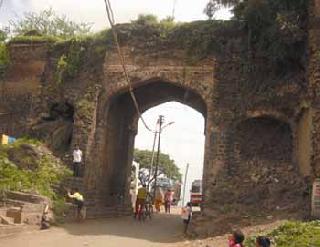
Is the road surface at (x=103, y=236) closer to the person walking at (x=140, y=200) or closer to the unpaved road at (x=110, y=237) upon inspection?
the unpaved road at (x=110, y=237)

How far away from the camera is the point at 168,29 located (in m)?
18.2

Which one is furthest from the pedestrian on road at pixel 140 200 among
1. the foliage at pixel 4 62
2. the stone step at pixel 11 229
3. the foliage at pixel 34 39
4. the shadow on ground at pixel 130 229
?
the foliage at pixel 4 62

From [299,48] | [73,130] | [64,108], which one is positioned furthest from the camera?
[64,108]

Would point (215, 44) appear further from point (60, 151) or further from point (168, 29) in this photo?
point (60, 151)

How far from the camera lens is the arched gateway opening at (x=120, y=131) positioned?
1790cm

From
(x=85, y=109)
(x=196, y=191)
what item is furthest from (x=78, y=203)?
(x=196, y=191)

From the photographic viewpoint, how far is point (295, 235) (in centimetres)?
1010

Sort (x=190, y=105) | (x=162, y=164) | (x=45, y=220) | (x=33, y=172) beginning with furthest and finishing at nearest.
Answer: (x=162, y=164) → (x=190, y=105) → (x=33, y=172) → (x=45, y=220)

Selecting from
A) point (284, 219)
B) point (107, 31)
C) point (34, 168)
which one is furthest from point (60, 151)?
point (284, 219)

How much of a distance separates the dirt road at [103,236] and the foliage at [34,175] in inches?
66.0

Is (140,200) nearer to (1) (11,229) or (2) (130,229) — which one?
(2) (130,229)

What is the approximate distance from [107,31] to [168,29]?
2.21 metres

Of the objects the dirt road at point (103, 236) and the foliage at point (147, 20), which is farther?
the foliage at point (147, 20)

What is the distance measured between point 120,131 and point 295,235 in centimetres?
1081
